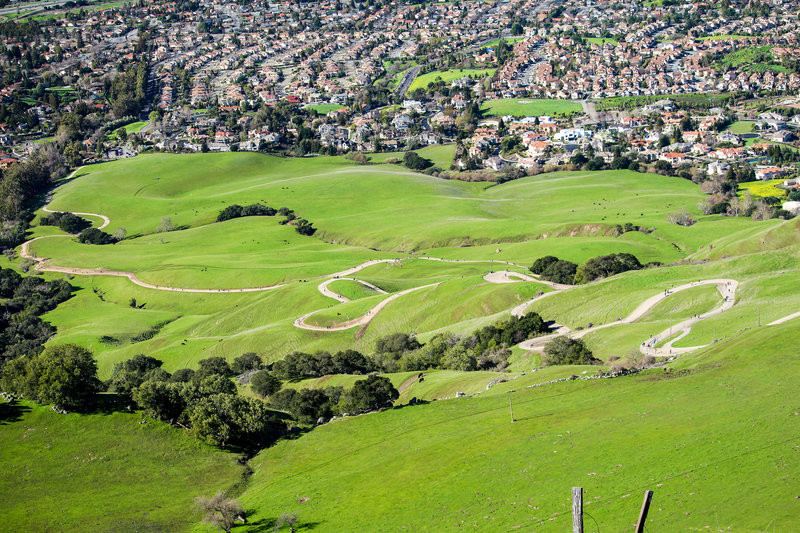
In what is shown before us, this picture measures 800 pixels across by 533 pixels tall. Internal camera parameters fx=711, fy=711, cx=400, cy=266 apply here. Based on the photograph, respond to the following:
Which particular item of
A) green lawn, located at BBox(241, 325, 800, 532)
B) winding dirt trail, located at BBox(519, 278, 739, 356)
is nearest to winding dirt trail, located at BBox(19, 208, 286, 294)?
winding dirt trail, located at BBox(519, 278, 739, 356)

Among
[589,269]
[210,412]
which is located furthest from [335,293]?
[210,412]

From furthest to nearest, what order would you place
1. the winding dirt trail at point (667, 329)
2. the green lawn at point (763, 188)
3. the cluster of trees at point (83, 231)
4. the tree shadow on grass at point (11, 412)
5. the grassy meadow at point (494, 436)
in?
the cluster of trees at point (83, 231), the green lawn at point (763, 188), the winding dirt trail at point (667, 329), the tree shadow on grass at point (11, 412), the grassy meadow at point (494, 436)

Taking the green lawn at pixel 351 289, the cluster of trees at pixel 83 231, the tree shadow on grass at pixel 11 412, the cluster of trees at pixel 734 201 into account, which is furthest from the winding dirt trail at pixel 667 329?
the cluster of trees at pixel 83 231

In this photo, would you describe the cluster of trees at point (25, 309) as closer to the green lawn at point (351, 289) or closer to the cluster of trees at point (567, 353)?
the green lawn at point (351, 289)

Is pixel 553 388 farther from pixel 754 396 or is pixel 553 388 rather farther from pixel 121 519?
pixel 121 519

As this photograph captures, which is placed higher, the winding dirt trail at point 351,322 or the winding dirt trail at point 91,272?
the winding dirt trail at point 351,322

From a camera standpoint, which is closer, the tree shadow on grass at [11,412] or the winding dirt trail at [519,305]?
the tree shadow on grass at [11,412]
